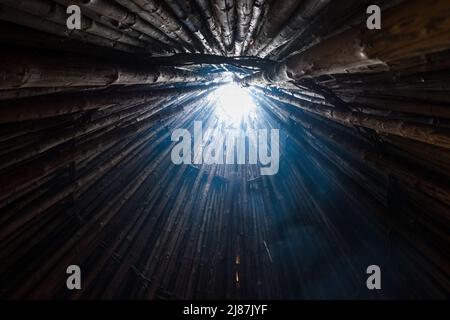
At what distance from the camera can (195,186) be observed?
7789 millimetres

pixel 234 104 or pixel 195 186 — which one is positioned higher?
pixel 234 104

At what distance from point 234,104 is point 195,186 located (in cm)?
553

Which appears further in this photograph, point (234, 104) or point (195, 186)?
point (234, 104)

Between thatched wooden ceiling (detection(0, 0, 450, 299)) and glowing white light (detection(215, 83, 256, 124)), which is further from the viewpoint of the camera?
glowing white light (detection(215, 83, 256, 124))

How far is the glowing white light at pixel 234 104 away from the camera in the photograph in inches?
448

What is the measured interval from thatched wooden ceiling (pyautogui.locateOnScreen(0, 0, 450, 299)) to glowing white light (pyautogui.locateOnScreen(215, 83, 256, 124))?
→ 3772 mm

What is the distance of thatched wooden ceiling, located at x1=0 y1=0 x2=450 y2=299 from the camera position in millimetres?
2371

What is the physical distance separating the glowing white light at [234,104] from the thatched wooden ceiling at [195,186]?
3.77 m

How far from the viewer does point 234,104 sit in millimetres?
12438

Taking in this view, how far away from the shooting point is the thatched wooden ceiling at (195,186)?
237 centimetres

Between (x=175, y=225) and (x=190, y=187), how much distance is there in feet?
4.36

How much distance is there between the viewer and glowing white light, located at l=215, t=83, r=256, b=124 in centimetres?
1137

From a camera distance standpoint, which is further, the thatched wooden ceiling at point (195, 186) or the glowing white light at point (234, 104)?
the glowing white light at point (234, 104)
